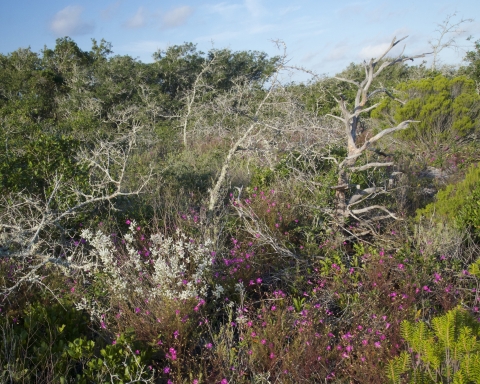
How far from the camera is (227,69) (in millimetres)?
17297

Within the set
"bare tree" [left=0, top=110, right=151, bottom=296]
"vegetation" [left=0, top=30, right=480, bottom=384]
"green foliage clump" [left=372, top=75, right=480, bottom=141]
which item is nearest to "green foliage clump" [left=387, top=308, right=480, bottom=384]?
"vegetation" [left=0, top=30, right=480, bottom=384]

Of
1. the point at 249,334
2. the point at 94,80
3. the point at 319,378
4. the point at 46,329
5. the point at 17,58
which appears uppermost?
the point at 17,58

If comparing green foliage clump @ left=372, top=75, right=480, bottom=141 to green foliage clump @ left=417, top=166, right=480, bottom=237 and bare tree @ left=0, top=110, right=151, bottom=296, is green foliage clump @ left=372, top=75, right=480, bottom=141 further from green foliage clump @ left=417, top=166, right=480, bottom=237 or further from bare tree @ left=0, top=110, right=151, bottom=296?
bare tree @ left=0, top=110, right=151, bottom=296

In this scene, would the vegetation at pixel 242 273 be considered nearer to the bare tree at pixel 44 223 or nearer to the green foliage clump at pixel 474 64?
the bare tree at pixel 44 223

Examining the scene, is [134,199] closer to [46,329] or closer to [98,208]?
[98,208]

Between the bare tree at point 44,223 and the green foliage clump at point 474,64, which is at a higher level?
the green foliage clump at point 474,64

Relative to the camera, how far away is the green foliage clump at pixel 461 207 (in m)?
4.41

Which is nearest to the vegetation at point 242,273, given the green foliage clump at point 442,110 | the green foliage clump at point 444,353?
the green foliage clump at point 444,353

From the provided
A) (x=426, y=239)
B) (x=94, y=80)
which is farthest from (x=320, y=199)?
(x=94, y=80)

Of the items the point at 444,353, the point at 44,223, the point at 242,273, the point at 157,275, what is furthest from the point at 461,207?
the point at 44,223

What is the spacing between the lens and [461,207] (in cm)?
467

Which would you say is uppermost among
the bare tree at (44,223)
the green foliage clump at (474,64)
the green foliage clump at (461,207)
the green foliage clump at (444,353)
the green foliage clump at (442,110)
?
the green foliage clump at (474,64)

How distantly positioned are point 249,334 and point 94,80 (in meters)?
14.0

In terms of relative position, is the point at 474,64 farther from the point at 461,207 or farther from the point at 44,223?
the point at 44,223
